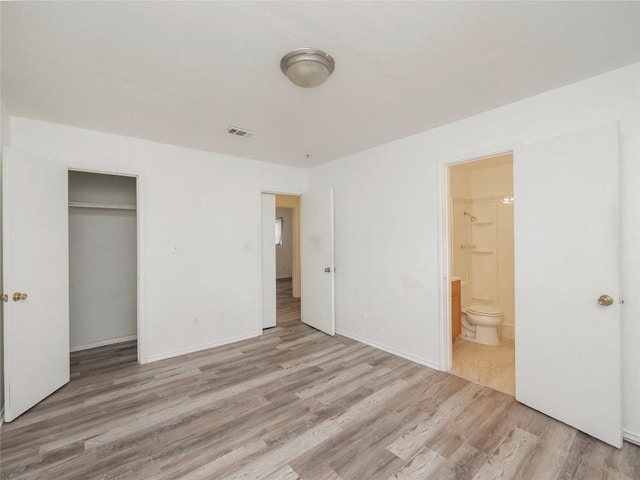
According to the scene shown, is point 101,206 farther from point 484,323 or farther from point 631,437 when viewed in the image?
point 631,437

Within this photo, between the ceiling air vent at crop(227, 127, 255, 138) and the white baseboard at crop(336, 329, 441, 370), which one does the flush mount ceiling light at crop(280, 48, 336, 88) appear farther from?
the white baseboard at crop(336, 329, 441, 370)

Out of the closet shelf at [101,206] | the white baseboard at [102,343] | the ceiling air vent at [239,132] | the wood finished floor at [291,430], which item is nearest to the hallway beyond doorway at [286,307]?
the wood finished floor at [291,430]

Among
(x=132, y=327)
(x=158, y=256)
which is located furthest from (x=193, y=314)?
(x=132, y=327)

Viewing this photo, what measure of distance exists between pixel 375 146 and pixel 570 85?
1832 millimetres

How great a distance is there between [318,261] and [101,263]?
2936 mm

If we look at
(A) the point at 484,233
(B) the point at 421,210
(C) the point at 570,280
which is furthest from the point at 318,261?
(C) the point at 570,280

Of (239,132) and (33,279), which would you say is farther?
(239,132)

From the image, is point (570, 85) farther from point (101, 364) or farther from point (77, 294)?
point (77, 294)

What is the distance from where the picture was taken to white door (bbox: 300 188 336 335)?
13.0 ft

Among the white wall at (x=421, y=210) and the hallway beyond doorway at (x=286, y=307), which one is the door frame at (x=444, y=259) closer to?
the white wall at (x=421, y=210)

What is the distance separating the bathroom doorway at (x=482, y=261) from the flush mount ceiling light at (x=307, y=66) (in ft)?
7.66

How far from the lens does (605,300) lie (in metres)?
1.85

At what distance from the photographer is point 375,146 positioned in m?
3.48

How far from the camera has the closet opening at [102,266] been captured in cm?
352
